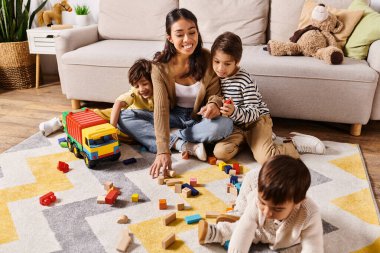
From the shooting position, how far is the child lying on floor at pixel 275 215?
1074 millimetres

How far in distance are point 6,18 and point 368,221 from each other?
316 cm

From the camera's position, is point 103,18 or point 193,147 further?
point 103,18

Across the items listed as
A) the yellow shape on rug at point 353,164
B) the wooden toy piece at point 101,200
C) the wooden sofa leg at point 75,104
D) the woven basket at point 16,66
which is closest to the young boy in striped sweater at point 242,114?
the yellow shape on rug at point 353,164

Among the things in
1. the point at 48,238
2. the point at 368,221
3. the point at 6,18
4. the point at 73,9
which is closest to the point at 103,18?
the point at 73,9

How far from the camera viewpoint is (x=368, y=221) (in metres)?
1.55

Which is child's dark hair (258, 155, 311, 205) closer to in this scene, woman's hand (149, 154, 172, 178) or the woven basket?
woman's hand (149, 154, 172, 178)

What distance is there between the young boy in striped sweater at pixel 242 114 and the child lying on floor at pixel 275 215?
0.55 m

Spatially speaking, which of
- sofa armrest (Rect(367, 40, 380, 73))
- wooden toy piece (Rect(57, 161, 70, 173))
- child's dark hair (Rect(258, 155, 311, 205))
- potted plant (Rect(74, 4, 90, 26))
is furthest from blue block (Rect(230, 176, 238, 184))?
potted plant (Rect(74, 4, 90, 26))

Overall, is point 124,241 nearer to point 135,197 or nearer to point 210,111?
point 135,197

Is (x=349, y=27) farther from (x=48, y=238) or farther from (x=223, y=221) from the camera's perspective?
(x=48, y=238)

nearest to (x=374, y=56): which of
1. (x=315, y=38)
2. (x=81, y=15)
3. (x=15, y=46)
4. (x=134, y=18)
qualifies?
(x=315, y=38)

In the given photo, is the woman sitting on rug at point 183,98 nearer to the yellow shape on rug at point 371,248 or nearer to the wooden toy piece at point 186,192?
the wooden toy piece at point 186,192

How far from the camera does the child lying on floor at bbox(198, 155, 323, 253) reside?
3.52ft

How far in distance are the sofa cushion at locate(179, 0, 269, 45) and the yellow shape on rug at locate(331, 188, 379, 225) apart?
4.98 ft
